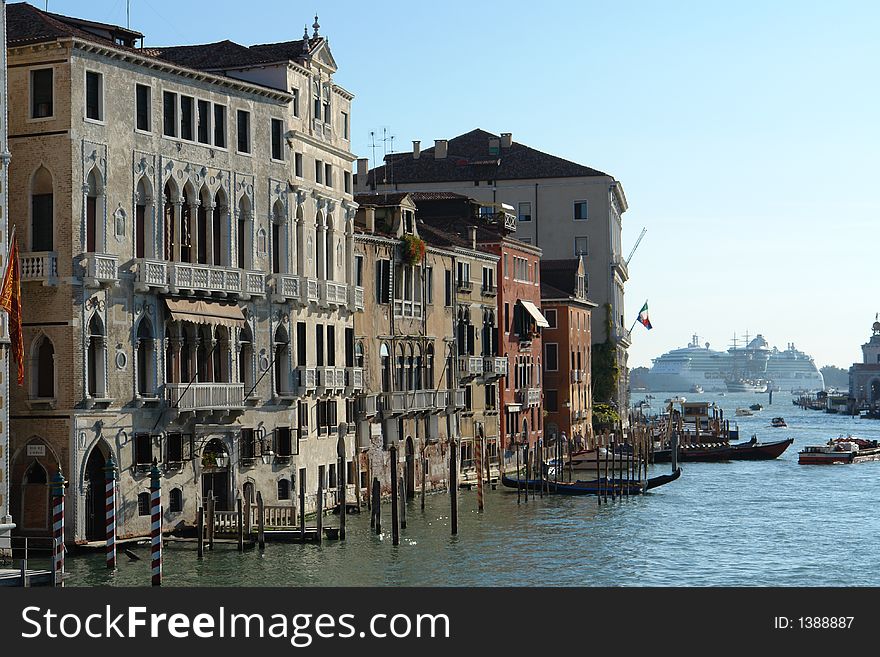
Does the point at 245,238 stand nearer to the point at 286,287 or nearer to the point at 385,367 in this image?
the point at 286,287

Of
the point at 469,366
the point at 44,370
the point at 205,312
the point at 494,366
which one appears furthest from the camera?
the point at 494,366

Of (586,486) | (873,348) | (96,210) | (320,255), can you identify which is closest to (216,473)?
(96,210)

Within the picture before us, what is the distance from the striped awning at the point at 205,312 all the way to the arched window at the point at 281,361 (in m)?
1.51

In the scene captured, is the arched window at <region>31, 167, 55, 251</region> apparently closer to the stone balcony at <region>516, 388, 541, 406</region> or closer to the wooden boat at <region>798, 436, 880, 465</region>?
the stone balcony at <region>516, 388, 541, 406</region>

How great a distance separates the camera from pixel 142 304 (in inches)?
1187

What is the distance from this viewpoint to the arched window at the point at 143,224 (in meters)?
30.2

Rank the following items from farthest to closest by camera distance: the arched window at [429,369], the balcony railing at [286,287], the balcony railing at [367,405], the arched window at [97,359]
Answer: the arched window at [429,369] → the balcony railing at [367,405] → the balcony railing at [286,287] → the arched window at [97,359]

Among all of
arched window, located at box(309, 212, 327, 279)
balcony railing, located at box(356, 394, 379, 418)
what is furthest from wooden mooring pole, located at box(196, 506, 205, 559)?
balcony railing, located at box(356, 394, 379, 418)

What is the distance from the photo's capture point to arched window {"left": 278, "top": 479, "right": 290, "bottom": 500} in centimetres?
3441

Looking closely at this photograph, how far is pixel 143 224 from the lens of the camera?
30.4 metres

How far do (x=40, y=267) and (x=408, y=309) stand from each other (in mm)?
15302

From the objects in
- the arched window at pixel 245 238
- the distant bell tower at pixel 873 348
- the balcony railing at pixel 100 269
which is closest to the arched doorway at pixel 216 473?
the arched window at pixel 245 238

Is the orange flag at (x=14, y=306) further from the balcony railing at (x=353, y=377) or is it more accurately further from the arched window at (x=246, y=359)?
the balcony railing at (x=353, y=377)
